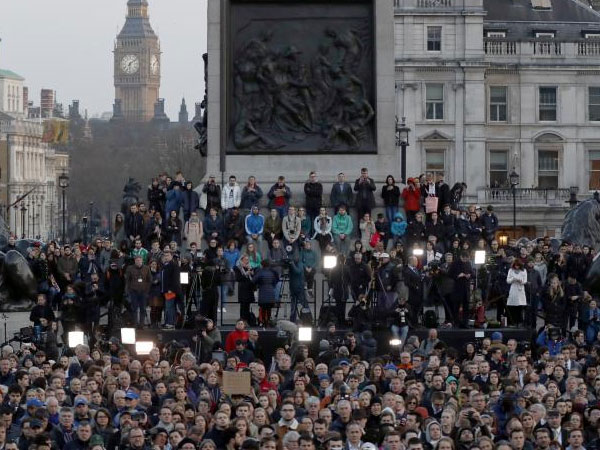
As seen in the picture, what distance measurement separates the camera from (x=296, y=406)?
29.2 m

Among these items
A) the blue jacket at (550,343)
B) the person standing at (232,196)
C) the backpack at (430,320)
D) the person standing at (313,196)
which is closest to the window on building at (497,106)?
the person standing at (313,196)

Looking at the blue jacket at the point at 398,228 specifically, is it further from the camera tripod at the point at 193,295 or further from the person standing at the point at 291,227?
the camera tripod at the point at 193,295

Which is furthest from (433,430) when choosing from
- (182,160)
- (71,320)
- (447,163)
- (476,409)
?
(182,160)

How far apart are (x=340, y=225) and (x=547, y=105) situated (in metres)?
54.0

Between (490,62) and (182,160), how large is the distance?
214ft

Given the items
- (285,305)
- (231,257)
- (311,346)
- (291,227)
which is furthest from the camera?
(291,227)

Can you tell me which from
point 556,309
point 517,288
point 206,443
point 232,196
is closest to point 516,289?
point 517,288

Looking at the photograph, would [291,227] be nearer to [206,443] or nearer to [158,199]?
[158,199]

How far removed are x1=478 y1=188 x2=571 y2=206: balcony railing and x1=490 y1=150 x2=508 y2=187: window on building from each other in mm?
937

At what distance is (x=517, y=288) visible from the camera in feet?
132

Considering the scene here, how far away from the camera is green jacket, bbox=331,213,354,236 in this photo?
43.5 m

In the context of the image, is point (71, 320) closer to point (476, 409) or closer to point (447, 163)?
point (476, 409)

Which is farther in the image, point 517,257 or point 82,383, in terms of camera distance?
point 517,257

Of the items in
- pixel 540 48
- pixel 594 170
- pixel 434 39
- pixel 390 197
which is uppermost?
pixel 434 39
